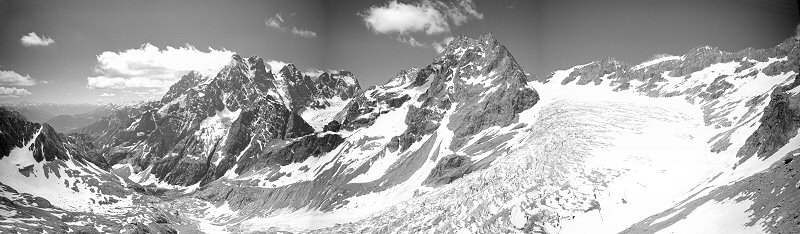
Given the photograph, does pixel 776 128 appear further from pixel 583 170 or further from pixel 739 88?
pixel 739 88

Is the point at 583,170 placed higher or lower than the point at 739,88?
lower

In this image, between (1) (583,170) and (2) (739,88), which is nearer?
(1) (583,170)

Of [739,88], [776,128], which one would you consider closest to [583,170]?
[776,128]

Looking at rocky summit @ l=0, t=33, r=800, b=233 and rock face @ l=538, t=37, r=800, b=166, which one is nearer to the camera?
rocky summit @ l=0, t=33, r=800, b=233

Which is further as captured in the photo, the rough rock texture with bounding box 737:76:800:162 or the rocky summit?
the rough rock texture with bounding box 737:76:800:162

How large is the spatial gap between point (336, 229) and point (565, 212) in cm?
8830

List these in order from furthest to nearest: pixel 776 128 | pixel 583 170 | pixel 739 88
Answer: pixel 739 88 < pixel 583 170 < pixel 776 128

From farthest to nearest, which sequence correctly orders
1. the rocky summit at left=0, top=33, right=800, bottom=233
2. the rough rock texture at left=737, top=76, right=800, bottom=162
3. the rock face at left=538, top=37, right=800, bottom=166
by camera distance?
1. the rock face at left=538, top=37, right=800, bottom=166
2. the rough rock texture at left=737, top=76, right=800, bottom=162
3. the rocky summit at left=0, top=33, right=800, bottom=233

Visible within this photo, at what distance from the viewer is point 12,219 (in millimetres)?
133000

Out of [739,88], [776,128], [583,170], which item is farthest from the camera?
[739,88]

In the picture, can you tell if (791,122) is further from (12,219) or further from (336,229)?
(12,219)

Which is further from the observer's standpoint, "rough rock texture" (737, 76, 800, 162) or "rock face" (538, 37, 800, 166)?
"rock face" (538, 37, 800, 166)

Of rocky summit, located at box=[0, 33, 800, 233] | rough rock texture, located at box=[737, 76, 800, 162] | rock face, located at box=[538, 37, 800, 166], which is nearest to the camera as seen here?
rocky summit, located at box=[0, 33, 800, 233]

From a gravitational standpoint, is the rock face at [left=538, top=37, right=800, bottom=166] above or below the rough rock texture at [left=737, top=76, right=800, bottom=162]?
above
